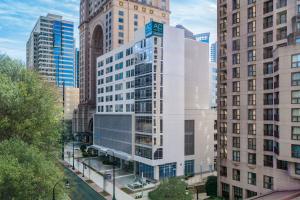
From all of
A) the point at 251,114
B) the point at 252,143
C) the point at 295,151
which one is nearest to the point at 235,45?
the point at 251,114

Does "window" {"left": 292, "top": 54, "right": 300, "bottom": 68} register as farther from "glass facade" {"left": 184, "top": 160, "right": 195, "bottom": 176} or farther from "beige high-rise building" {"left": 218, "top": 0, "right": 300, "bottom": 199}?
"glass facade" {"left": 184, "top": 160, "right": 195, "bottom": 176}

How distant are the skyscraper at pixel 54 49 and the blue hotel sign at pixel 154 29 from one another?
135m

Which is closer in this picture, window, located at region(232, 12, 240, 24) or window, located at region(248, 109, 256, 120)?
window, located at region(248, 109, 256, 120)

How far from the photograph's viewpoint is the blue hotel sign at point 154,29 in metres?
51.8

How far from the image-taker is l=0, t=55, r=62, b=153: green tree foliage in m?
26.9

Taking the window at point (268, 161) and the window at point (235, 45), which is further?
the window at point (235, 45)

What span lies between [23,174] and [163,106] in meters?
34.9

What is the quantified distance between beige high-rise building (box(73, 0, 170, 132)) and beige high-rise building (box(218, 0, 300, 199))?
2047 inches

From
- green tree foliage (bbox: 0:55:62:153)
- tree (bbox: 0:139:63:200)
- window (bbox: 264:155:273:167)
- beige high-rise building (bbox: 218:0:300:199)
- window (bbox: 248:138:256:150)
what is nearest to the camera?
tree (bbox: 0:139:63:200)

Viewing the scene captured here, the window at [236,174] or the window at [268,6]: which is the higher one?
the window at [268,6]

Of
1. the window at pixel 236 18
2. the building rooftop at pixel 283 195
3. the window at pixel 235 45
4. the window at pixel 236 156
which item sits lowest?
the building rooftop at pixel 283 195

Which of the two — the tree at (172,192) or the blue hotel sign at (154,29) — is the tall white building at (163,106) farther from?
the tree at (172,192)

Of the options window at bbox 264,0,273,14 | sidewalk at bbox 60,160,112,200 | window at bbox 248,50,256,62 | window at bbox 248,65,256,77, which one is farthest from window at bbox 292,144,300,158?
sidewalk at bbox 60,160,112,200

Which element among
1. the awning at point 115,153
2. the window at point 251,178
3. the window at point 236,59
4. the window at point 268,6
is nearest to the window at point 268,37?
the window at point 268,6
